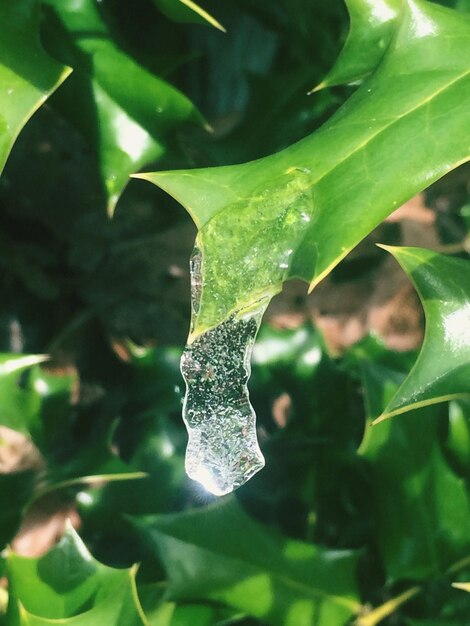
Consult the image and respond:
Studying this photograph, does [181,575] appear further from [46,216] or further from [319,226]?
[46,216]

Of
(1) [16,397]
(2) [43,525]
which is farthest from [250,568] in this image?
(2) [43,525]

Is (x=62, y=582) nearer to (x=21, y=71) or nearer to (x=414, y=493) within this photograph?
(x=414, y=493)

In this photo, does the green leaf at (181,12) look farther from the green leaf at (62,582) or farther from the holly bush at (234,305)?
the green leaf at (62,582)

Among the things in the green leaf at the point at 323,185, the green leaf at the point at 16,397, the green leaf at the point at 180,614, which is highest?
→ the green leaf at the point at 323,185

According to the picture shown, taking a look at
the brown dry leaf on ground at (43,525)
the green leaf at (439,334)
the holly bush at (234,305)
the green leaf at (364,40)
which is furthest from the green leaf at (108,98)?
the brown dry leaf on ground at (43,525)

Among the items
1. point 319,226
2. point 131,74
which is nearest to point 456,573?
point 319,226

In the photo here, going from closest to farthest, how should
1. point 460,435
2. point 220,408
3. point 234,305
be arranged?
point 234,305 → point 220,408 → point 460,435

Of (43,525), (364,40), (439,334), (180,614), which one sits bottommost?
(43,525)
